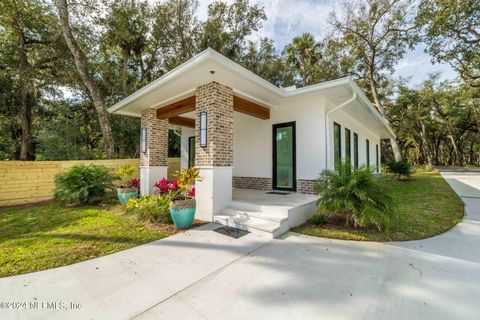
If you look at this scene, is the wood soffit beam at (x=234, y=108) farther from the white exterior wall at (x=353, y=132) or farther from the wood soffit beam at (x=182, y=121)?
the white exterior wall at (x=353, y=132)

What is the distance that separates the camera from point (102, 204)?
642 cm

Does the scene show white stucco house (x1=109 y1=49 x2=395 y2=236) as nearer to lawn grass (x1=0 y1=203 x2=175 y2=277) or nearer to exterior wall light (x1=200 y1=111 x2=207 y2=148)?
exterior wall light (x1=200 y1=111 x2=207 y2=148)

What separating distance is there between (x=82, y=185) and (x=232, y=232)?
5064 mm

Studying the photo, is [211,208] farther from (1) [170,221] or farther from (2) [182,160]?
(2) [182,160]

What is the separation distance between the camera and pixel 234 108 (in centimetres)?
553

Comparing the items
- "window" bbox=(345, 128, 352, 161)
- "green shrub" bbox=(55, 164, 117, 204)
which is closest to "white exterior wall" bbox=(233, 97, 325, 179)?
"window" bbox=(345, 128, 352, 161)

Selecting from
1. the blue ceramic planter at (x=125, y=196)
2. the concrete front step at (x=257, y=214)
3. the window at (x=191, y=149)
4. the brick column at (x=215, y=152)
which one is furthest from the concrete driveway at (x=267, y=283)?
the window at (x=191, y=149)

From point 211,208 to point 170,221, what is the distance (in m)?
0.92

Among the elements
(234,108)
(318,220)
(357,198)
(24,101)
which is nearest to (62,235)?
(234,108)

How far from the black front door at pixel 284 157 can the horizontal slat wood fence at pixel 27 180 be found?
6805 millimetres

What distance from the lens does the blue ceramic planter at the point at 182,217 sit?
162 inches

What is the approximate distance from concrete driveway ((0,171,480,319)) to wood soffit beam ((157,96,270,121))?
3.47m

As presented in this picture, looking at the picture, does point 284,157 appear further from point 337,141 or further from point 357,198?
point 357,198

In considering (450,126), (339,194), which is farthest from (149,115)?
(450,126)
